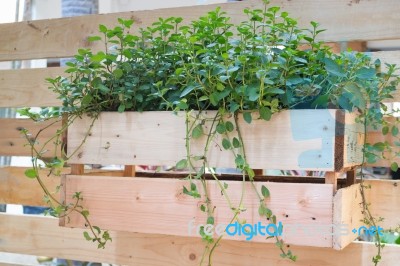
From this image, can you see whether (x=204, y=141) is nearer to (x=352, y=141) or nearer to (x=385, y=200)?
(x=352, y=141)

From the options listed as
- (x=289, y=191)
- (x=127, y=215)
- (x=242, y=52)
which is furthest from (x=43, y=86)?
(x=289, y=191)

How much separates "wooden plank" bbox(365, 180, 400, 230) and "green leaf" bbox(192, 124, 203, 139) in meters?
0.52

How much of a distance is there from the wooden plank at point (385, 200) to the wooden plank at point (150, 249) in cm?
7

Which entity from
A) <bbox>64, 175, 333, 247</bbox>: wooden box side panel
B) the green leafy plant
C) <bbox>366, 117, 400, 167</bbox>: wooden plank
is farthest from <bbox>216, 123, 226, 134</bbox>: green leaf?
<bbox>366, 117, 400, 167</bbox>: wooden plank

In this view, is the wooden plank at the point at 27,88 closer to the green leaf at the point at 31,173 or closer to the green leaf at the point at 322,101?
the green leaf at the point at 31,173

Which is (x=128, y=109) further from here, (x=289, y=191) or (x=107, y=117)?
(x=289, y=191)

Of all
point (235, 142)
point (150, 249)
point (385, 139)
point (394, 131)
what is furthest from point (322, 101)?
point (150, 249)

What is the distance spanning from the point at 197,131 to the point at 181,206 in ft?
0.56

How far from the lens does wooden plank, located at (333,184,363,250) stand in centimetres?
115

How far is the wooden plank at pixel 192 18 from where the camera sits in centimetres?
153

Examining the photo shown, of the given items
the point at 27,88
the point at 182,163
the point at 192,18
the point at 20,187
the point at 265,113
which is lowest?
the point at 20,187

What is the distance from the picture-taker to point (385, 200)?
1.53 meters

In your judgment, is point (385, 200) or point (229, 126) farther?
point (385, 200)

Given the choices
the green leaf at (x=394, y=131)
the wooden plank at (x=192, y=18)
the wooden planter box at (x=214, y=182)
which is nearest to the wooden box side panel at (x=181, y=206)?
the wooden planter box at (x=214, y=182)
